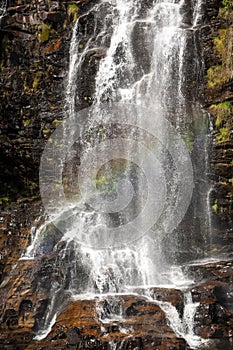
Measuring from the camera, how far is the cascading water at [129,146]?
12961 millimetres

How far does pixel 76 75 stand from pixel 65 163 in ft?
8.35

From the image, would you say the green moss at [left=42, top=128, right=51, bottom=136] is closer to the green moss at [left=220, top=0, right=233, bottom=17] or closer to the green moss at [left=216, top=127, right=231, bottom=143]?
the green moss at [left=216, top=127, right=231, bottom=143]

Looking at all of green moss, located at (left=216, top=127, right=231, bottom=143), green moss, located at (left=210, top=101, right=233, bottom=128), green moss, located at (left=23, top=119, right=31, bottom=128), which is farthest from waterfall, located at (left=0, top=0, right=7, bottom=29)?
green moss, located at (left=216, top=127, right=231, bottom=143)

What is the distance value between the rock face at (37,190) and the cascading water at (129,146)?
0.37 meters

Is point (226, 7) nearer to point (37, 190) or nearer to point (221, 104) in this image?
point (221, 104)

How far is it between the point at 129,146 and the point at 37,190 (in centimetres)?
337

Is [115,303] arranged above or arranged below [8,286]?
below

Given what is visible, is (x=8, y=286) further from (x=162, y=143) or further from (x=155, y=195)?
(x=162, y=143)

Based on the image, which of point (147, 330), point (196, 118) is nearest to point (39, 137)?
point (196, 118)

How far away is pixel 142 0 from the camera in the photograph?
50.8ft

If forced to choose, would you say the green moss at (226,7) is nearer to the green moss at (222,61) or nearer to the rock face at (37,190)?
the rock face at (37,190)

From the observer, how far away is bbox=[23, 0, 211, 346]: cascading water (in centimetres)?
1296

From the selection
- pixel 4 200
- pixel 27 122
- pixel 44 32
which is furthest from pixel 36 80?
pixel 4 200

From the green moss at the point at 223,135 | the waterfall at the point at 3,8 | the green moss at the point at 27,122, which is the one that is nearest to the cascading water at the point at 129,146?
the green moss at the point at 223,135
